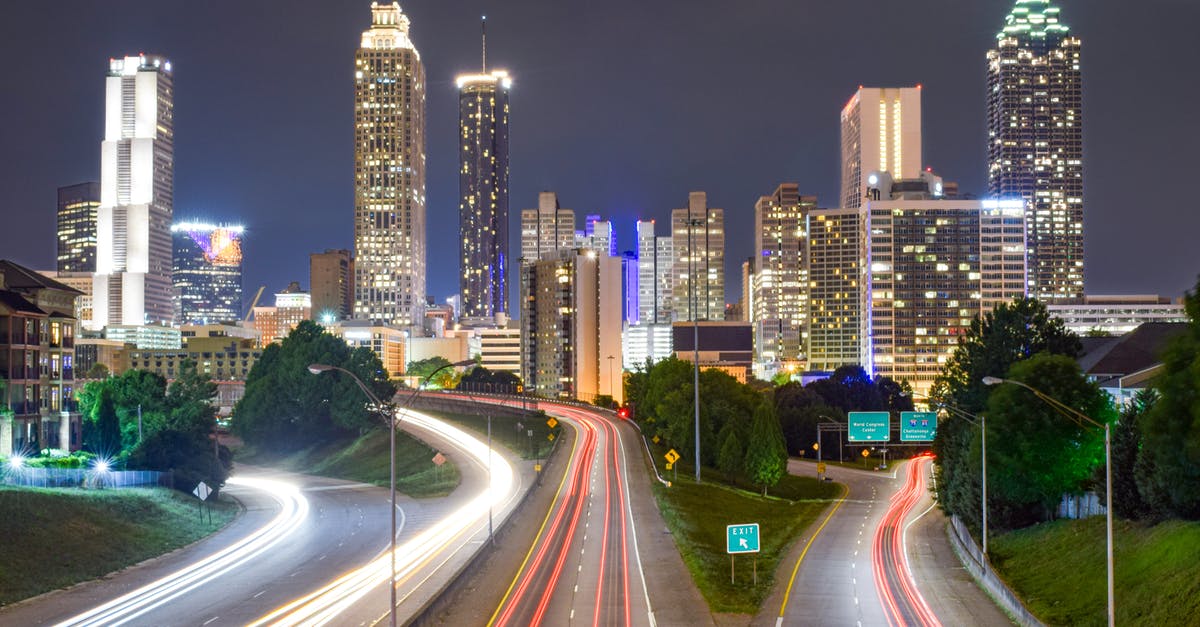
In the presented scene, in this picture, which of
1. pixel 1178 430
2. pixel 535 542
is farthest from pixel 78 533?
pixel 1178 430

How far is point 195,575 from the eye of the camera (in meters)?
55.1

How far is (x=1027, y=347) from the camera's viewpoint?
94.7 m

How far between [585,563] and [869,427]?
43.9 metres

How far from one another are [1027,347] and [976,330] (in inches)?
288

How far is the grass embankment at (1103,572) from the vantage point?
1507 inches

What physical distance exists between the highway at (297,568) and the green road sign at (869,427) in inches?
1130

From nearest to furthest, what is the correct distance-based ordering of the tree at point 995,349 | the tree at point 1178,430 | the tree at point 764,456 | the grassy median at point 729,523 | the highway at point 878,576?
the tree at point 1178,430 → the highway at point 878,576 → the grassy median at point 729,523 → the tree at point 995,349 → the tree at point 764,456

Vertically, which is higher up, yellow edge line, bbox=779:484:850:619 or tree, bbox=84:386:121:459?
tree, bbox=84:386:121:459

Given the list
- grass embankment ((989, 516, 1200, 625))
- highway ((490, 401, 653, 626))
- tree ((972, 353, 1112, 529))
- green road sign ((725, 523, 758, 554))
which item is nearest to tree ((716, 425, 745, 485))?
highway ((490, 401, 653, 626))

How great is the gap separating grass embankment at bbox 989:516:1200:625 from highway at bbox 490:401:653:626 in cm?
1759

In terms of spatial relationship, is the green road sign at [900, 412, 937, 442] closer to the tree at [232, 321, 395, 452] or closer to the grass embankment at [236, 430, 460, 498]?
the grass embankment at [236, 430, 460, 498]

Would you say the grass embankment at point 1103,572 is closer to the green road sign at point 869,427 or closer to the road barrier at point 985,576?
the road barrier at point 985,576

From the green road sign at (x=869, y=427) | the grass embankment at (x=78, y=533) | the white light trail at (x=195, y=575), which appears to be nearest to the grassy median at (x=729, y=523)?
the green road sign at (x=869, y=427)

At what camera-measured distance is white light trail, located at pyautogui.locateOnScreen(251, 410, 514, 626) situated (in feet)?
145
